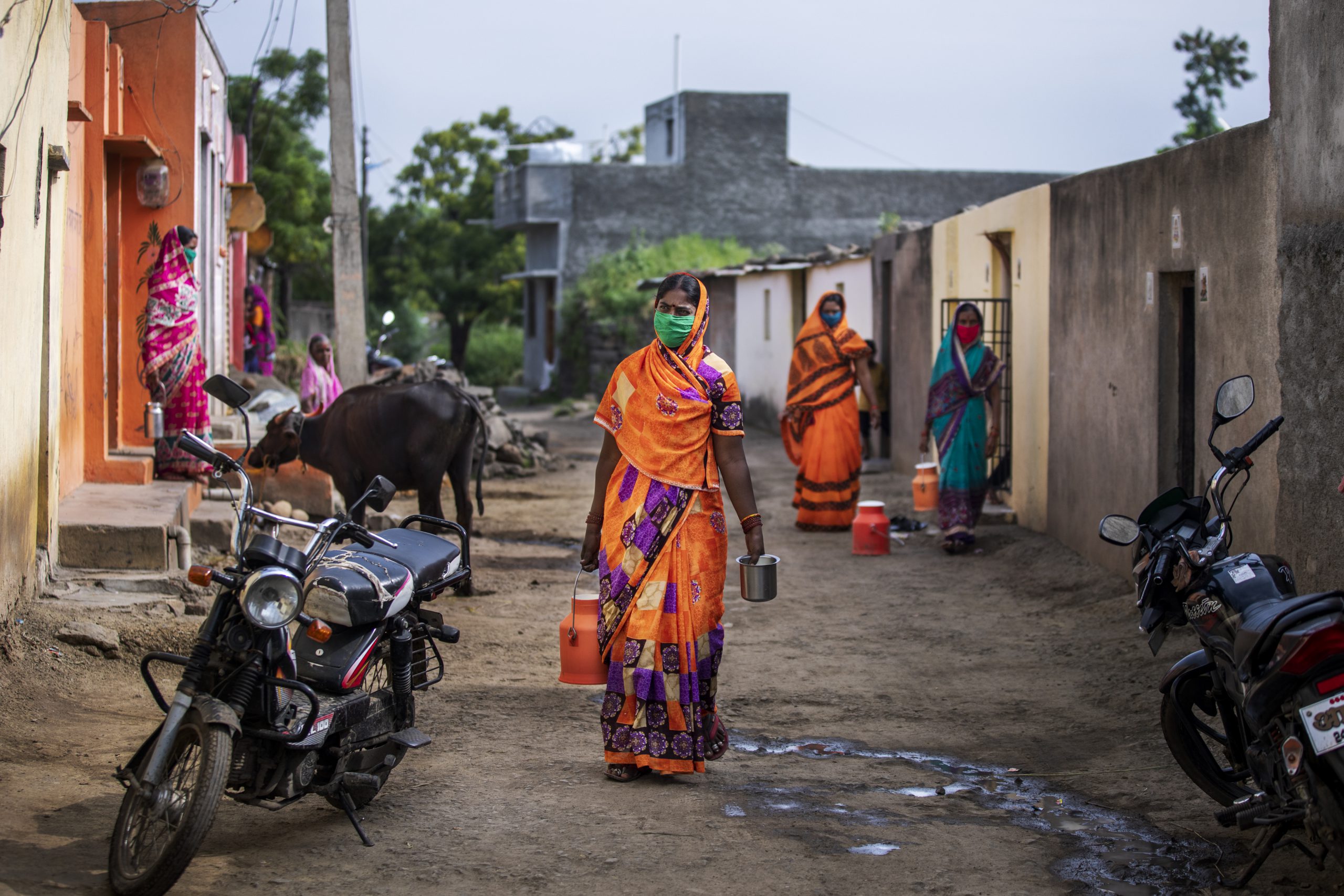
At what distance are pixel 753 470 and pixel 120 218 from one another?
8.12m

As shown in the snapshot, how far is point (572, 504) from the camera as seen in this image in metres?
14.2

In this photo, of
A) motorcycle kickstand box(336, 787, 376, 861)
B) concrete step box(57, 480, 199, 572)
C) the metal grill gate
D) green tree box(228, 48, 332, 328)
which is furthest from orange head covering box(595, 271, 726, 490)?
green tree box(228, 48, 332, 328)

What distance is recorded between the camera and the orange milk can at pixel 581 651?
5.14 m

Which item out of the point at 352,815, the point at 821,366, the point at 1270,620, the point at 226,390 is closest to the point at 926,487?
the point at 821,366

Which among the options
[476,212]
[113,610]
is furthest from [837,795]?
[476,212]

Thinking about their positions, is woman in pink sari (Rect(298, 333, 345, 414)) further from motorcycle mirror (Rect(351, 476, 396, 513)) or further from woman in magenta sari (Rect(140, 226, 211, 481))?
motorcycle mirror (Rect(351, 476, 396, 513))

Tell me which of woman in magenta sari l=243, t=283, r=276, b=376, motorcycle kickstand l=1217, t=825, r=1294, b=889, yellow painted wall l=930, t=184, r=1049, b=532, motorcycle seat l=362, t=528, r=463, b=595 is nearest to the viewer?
motorcycle kickstand l=1217, t=825, r=1294, b=889

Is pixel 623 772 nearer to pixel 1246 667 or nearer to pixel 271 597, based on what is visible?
pixel 271 597

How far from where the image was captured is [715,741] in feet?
17.0

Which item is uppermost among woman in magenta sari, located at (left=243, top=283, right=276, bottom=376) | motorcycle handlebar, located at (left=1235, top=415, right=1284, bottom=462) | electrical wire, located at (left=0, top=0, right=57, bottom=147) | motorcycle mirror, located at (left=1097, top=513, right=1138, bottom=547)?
electrical wire, located at (left=0, top=0, right=57, bottom=147)

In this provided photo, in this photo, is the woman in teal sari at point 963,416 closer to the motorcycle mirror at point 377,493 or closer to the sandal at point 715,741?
the sandal at point 715,741

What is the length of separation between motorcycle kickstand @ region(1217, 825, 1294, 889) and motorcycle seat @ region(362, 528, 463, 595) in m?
2.67

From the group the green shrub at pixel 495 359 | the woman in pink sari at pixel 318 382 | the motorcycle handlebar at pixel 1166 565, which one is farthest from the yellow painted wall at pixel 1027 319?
the green shrub at pixel 495 359

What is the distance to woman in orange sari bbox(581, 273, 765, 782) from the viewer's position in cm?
501
